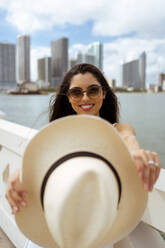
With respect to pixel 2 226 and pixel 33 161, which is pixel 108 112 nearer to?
pixel 33 161

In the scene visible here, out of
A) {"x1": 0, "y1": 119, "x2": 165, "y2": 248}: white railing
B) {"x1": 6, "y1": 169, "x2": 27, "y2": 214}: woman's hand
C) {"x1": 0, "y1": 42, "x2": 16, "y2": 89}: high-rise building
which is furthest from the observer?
{"x1": 0, "y1": 42, "x2": 16, "y2": 89}: high-rise building

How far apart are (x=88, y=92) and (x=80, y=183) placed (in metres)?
0.79

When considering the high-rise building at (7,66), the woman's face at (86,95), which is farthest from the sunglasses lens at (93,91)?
the high-rise building at (7,66)

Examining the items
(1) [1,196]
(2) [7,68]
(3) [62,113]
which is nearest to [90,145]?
(3) [62,113]

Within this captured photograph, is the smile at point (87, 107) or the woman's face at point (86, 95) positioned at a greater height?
the woman's face at point (86, 95)

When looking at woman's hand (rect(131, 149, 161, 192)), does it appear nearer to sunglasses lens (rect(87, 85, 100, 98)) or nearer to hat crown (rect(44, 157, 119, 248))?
hat crown (rect(44, 157, 119, 248))

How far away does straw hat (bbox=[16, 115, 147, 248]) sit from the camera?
76cm

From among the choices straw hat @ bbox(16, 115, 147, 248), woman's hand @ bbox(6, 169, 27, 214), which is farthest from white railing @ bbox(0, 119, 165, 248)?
woman's hand @ bbox(6, 169, 27, 214)

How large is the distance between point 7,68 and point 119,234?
7181 cm

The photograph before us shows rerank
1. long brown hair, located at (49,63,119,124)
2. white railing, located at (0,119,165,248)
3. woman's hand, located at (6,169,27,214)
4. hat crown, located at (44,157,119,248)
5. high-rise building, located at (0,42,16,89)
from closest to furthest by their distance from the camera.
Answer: hat crown, located at (44,157,119,248) → woman's hand, located at (6,169,27,214) → white railing, located at (0,119,165,248) → long brown hair, located at (49,63,119,124) → high-rise building, located at (0,42,16,89)

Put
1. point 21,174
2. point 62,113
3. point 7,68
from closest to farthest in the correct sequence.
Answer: point 21,174
point 62,113
point 7,68

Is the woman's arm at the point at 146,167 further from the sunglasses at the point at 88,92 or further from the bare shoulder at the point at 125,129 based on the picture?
the sunglasses at the point at 88,92

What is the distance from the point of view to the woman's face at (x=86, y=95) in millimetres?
1464

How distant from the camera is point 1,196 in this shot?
8.74ft
